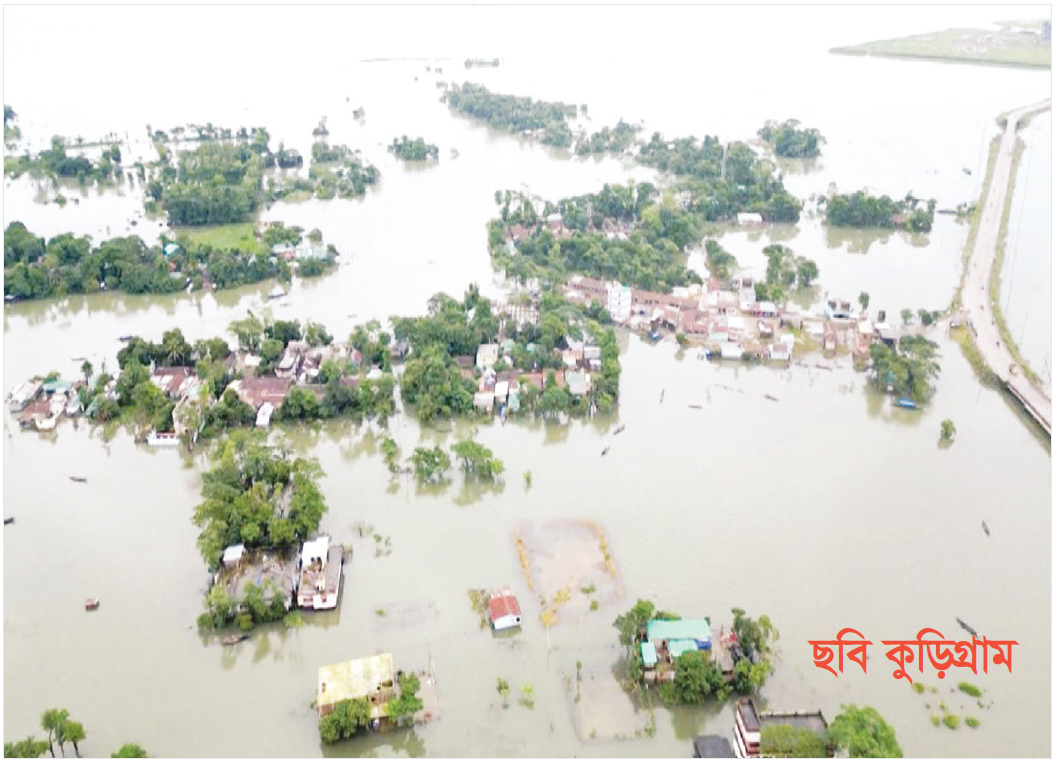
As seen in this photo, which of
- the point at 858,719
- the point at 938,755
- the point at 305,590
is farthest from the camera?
the point at 305,590

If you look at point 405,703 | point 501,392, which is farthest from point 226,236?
point 405,703

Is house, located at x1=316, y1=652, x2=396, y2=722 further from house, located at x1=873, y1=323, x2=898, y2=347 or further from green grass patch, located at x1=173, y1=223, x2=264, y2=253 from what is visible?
green grass patch, located at x1=173, y1=223, x2=264, y2=253

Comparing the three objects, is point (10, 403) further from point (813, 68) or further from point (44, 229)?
point (813, 68)

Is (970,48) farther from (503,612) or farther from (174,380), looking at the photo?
(503,612)

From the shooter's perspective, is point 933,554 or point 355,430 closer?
point 933,554

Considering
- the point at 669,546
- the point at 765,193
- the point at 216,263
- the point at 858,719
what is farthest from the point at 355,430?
the point at 765,193

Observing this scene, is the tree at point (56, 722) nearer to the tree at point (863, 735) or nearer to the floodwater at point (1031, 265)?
the tree at point (863, 735)

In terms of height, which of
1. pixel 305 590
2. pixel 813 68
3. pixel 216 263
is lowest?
pixel 305 590
